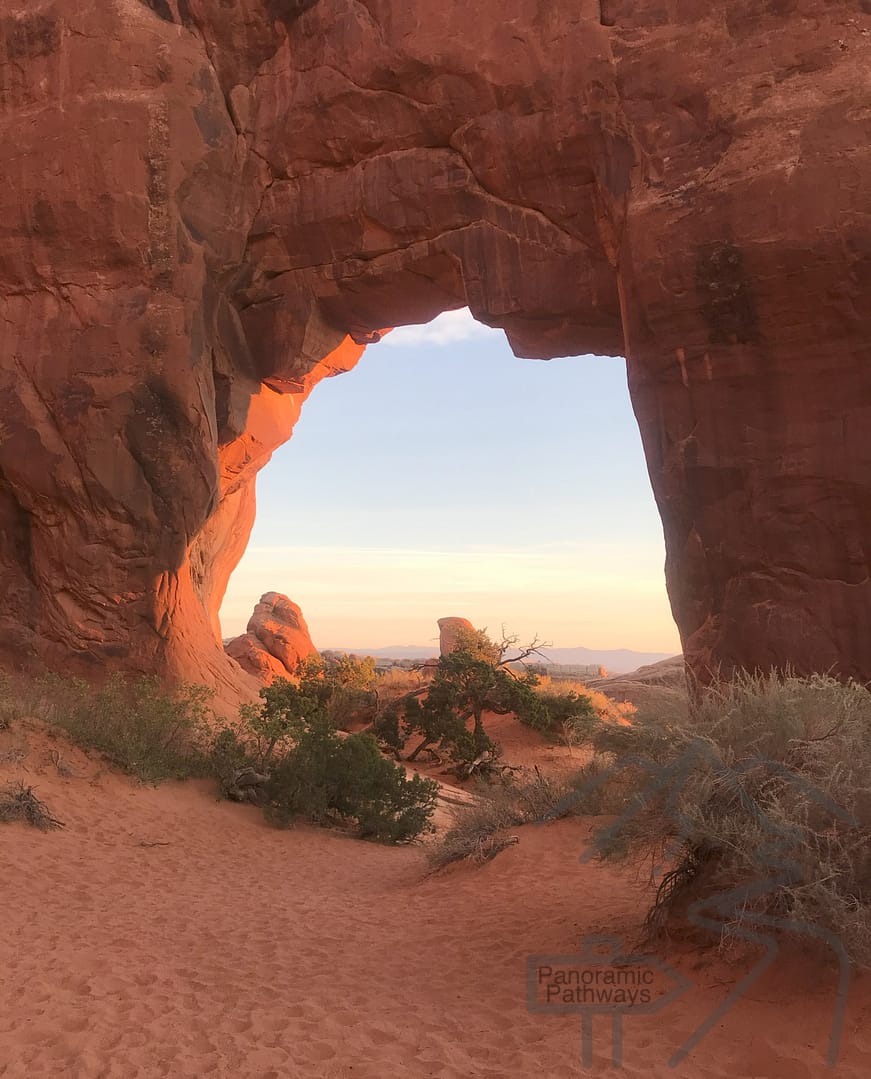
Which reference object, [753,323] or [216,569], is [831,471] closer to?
[753,323]

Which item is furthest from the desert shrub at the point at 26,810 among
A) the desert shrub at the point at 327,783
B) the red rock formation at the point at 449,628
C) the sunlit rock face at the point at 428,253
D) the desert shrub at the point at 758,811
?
the red rock formation at the point at 449,628

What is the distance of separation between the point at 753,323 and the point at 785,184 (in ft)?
5.68

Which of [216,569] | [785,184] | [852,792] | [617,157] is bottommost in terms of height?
[852,792]

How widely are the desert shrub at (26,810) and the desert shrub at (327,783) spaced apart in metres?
2.79

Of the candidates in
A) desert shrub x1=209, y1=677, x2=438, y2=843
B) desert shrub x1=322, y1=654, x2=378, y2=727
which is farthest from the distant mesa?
desert shrub x1=209, y1=677, x2=438, y2=843

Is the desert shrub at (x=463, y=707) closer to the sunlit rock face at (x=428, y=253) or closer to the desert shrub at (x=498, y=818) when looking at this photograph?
the sunlit rock face at (x=428, y=253)

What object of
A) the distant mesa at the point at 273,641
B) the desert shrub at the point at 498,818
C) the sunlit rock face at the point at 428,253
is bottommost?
the desert shrub at the point at 498,818

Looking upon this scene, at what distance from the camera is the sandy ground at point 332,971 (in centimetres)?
467

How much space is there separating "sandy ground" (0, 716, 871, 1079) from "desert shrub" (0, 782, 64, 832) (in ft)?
0.44

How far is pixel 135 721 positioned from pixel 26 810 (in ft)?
10.2

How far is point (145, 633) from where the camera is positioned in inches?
588

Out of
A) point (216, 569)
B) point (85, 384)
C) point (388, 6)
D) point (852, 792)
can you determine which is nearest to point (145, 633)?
point (85, 384)

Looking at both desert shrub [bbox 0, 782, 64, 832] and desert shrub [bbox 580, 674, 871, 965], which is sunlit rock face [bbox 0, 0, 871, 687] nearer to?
desert shrub [bbox 0, 782, 64, 832]

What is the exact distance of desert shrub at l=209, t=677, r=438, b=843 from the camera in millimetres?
12047
